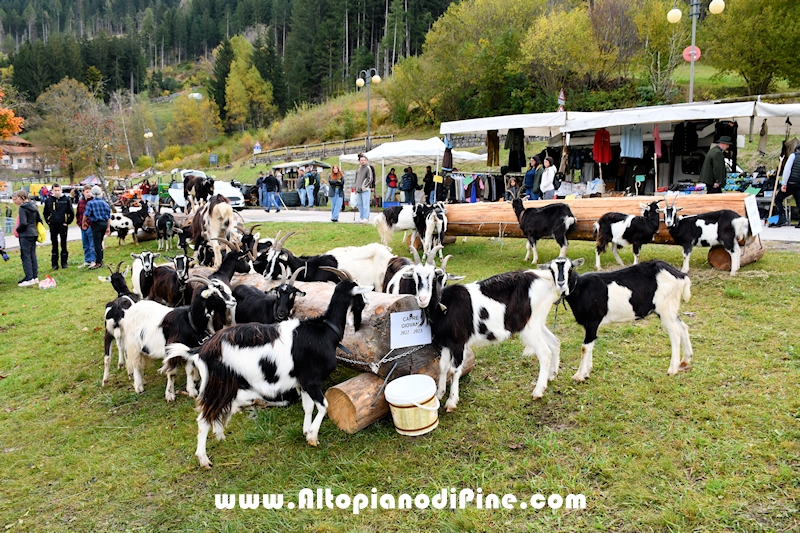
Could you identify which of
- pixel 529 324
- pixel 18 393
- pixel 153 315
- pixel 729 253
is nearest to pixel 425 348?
pixel 529 324

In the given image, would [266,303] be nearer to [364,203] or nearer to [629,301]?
[629,301]

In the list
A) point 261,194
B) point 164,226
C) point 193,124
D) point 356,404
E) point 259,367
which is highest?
point 193,124

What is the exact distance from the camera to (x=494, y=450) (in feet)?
12.8

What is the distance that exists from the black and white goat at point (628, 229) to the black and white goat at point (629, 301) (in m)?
3.88

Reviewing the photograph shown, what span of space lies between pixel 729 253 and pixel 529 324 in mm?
5241

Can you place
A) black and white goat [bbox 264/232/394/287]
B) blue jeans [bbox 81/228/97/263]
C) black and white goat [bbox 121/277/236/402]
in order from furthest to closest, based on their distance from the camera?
blue jeans [bbox 81/228/97/263] → black and white goat [bbox 264/232/394/287] → black and white goat [bbox 121/277/236/402]

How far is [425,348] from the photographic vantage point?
4789mm

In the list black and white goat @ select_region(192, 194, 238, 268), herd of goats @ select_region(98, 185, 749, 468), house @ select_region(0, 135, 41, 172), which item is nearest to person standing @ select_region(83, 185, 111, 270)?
black and white goat @ select_region(192, 194, 238, 268)

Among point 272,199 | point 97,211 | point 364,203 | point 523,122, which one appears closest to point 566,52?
point 272,199

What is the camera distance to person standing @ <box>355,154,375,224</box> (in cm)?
1511

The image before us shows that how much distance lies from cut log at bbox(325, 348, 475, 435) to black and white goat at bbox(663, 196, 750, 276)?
20.5 ft

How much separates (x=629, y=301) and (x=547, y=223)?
5050 mm

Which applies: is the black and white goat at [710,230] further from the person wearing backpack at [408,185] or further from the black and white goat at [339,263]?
the person wearing backpack at [408,185]

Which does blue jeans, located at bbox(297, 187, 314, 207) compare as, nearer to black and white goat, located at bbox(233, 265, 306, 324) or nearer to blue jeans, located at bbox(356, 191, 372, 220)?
blue jeans, located at bbox(356, 191, 372, 220)
